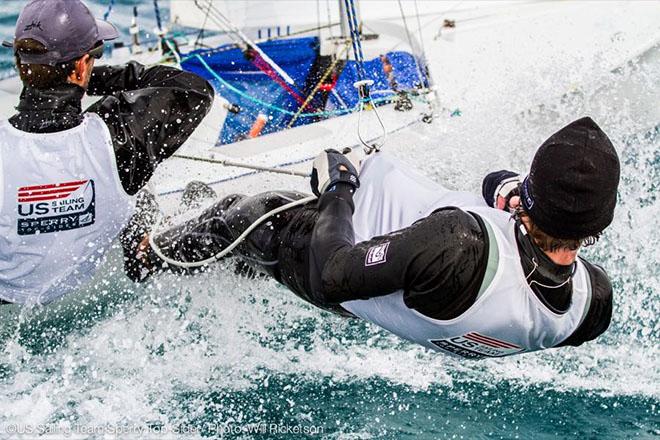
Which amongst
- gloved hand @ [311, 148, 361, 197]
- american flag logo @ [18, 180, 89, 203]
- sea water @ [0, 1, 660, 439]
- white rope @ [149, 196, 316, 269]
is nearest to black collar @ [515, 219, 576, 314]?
gloved hand @ [311, 148, 361, 197]

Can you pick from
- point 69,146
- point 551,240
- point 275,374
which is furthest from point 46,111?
point 551,240

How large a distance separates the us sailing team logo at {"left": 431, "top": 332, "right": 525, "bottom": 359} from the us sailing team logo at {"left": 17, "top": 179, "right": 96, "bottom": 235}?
132 cm

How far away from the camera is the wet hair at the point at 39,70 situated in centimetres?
272

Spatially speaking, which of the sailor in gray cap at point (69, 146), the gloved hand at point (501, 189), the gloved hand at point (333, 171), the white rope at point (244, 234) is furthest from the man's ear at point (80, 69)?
the gloved hand at point (501, 189)

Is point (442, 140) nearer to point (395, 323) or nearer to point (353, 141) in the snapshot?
point (353, 141)

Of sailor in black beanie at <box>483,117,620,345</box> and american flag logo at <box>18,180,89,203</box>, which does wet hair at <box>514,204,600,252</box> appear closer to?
sailor in black beanie at <box>483,117,620,345</box>

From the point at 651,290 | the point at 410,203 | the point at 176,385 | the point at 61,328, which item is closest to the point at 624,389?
→ the point at 651,290

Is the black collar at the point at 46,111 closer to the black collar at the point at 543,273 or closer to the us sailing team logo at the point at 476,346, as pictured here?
the us sailing team logo at the point at 476,346

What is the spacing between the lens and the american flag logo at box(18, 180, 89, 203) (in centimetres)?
277

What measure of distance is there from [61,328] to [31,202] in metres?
0.92

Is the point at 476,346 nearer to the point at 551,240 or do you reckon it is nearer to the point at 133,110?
the point at 551,240

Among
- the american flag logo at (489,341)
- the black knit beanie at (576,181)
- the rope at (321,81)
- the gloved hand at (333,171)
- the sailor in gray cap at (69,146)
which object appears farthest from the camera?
the rope at (321,81)

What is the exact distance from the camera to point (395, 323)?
2.44 m

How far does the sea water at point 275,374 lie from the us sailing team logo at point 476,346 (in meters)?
0.75
